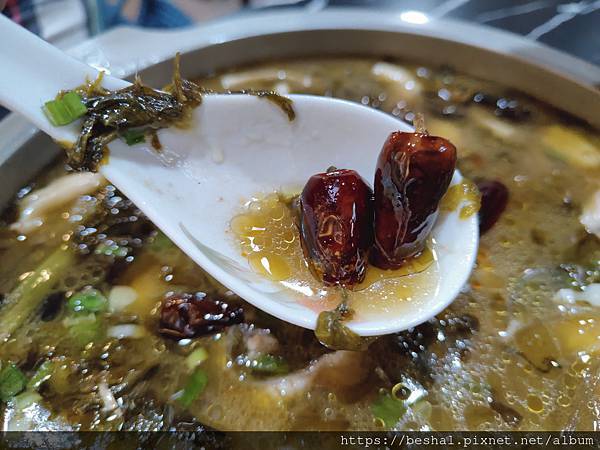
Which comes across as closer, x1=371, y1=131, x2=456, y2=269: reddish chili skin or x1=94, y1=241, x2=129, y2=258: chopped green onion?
x1=371, y1=131, x2=456, y2=269: reddish chili skin

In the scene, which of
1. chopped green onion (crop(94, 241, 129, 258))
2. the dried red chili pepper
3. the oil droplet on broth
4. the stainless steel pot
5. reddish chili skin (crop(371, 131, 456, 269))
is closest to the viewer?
reddish chili skin (crop(371, 131, 456, 269))

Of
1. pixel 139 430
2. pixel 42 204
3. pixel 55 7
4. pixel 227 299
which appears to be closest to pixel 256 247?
pixel 227 299

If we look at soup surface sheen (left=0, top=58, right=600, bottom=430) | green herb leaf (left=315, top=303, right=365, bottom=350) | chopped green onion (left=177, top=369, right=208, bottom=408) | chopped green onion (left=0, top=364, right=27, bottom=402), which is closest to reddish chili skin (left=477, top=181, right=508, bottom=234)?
soup surface sheen (left=0, top=58, right=600, bottom=430)

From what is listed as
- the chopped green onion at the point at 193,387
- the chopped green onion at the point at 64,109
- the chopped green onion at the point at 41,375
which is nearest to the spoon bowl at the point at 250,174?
the chopped green onion at the point at 64,109

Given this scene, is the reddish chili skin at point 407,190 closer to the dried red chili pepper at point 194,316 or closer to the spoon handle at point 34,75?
the dried red chili pepper at point 194,316

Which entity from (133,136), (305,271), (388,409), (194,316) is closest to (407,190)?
(305,271)

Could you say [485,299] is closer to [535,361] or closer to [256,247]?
[535,361]

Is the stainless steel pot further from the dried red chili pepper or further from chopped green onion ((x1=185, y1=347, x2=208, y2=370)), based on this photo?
chopped green onion ((x1=185, y1=347, x2=208, y2=370))
